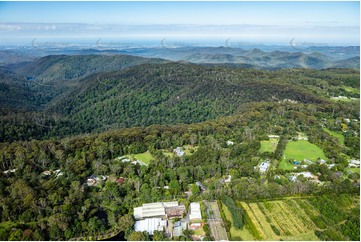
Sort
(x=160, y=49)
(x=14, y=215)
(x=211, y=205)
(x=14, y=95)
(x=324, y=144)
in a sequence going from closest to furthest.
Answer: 1. (x=14, y=215)
2. (x=211, y=205)
3. (x=324, y=144)
4. (x=14, y=95)
5. (x=160, y=49)

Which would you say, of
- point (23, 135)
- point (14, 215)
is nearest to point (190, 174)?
point (14, 215)

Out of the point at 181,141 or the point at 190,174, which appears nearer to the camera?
the point at 190,174

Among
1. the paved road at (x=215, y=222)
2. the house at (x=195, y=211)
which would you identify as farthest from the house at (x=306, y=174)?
the house at (x=195, y=211)

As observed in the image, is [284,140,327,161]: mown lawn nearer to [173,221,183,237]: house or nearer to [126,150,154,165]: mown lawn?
[126,150,154,165]: mown lawn

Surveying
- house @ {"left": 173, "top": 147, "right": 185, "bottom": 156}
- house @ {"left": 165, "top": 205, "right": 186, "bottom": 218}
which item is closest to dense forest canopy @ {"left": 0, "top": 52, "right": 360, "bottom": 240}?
house @ {"left": 173, "top": 147, "right": 185, "bottom": 156}

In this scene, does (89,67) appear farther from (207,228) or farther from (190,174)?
(207,228)
